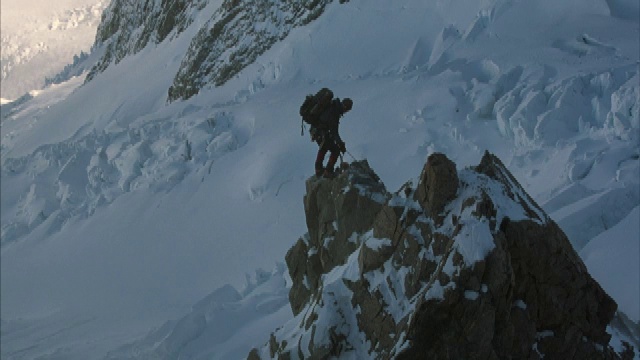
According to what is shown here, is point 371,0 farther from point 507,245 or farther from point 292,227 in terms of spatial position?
point 507,245

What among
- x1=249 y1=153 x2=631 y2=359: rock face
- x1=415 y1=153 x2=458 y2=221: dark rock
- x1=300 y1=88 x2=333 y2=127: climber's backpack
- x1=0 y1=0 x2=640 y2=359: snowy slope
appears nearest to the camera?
x1=249 y1=153 x2=631 y2=359: rock face

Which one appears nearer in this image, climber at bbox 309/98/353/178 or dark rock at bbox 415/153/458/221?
dark rock at bbox 415/153/458/221

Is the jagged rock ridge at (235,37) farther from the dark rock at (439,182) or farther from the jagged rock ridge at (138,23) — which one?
the dark rock at (439,182)

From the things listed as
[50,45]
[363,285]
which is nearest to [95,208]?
[363,285]

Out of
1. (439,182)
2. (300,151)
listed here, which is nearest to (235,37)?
(300,151)

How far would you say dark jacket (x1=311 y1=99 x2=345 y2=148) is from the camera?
952 cm

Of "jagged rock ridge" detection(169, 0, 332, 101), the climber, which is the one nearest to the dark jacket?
the climber

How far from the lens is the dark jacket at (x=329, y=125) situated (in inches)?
375

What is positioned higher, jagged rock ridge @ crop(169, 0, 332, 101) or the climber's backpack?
jagged rock ridge @ crop(169, 0, 332, 101)

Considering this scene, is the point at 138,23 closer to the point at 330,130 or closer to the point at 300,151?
the point at 300,151

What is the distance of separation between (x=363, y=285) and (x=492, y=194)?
4.55ft

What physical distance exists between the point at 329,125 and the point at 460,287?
4064 millimetres

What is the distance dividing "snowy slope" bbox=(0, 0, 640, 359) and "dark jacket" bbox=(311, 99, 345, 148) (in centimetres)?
323

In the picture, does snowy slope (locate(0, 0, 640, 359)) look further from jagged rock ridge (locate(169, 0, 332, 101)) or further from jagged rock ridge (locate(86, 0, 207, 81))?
jagged rock ridge (locate(86, 0, 207, 81))
